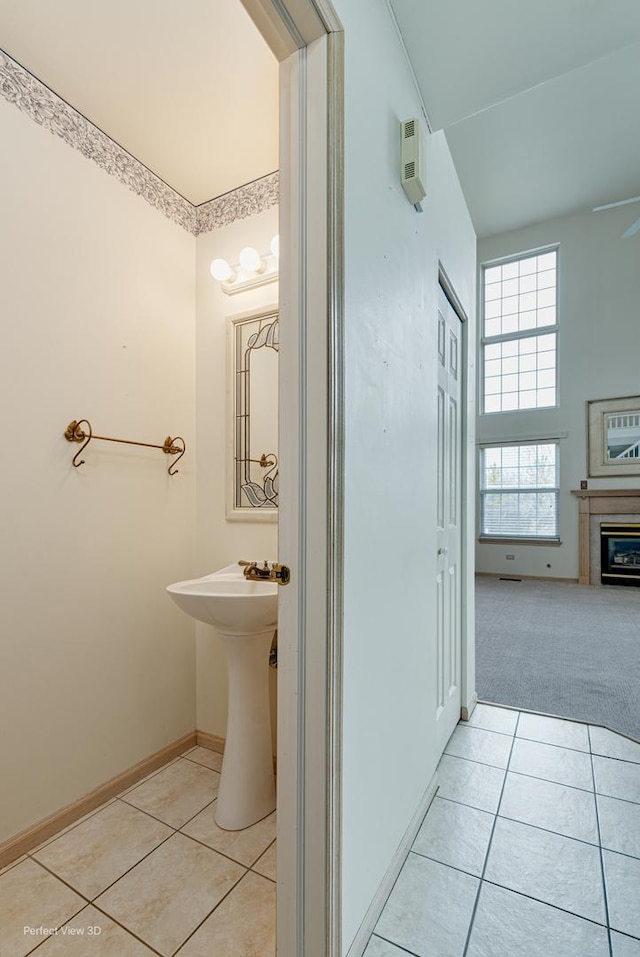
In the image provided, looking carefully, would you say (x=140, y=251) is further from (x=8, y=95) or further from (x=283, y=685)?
(x=283, y=685)

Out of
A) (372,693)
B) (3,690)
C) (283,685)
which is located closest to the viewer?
(283,685)

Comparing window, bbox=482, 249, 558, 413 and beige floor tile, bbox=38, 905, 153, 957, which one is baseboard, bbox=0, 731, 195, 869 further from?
window, bbox=482, 249, 558, 413

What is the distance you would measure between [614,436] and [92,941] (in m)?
6.69

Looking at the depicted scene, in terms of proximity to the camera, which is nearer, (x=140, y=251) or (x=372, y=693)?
(x=372, y=693)

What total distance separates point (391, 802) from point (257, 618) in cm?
65

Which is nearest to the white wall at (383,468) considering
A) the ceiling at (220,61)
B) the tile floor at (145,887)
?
the ceiling at (220,61)

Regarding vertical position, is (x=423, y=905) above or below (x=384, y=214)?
below

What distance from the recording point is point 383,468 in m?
1.24

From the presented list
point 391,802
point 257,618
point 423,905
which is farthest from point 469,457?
point 423,905

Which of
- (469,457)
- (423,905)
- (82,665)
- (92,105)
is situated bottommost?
(423,905)

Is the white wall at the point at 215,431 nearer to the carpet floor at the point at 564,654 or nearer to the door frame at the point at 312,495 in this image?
the door frame at the point at 312,495

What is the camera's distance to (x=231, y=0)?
1.35 m

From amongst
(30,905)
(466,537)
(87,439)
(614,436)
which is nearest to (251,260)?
(87,439)

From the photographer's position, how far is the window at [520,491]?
639 centimetres
